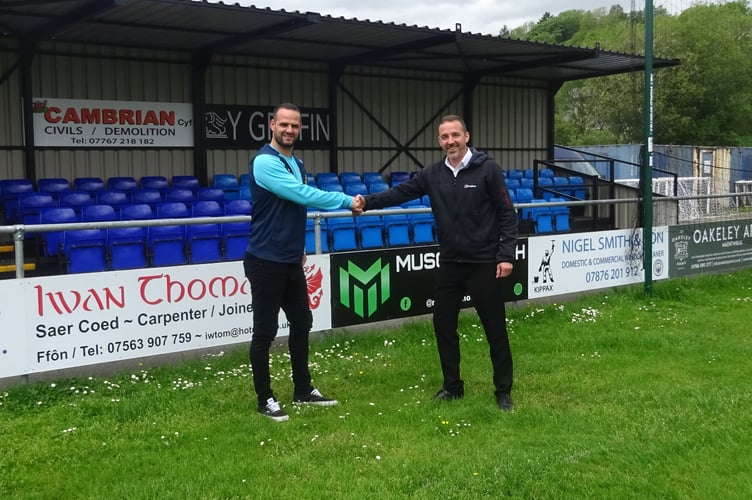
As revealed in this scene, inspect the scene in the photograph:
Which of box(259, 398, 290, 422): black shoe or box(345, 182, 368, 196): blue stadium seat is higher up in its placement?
box(345, 182, 368, 196): blue stadium seat

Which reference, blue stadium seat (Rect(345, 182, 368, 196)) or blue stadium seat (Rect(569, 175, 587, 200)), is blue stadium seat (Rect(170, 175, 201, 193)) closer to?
blue stadium seat (Rect(345, 182, 368, 196))

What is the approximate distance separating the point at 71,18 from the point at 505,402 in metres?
9.60

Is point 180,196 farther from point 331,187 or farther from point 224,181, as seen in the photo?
point 331,187

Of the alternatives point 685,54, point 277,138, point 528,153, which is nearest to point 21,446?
point 277,138

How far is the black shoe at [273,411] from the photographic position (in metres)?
A: 5.30

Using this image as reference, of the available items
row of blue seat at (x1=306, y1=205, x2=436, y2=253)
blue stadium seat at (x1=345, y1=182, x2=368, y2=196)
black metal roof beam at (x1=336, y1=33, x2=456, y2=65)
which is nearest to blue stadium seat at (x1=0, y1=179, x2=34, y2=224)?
row of blue seat at (x1=306, y1=205, x2=436, y2=253)

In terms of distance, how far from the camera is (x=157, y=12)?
12.1 m

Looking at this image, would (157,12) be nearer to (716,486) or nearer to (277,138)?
(277,138)

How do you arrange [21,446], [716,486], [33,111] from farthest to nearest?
[33,111], [21,446], [716,486]

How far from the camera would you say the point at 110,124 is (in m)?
14.2

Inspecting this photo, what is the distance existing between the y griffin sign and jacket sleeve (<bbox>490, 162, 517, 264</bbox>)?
10.5 meters

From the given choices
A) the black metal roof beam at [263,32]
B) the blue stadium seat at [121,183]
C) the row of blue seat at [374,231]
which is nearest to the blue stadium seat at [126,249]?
the row of blue seat at [374,231]

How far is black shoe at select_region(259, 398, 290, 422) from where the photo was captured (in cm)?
A: 530

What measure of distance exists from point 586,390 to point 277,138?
10.1 feet
